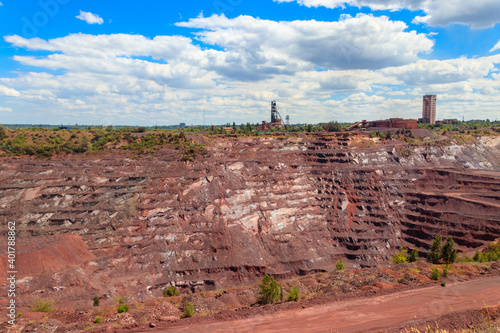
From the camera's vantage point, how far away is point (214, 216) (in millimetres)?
47375

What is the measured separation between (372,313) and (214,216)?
29684 mm

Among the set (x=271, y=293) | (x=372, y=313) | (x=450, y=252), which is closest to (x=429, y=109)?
(x=450, y=252)

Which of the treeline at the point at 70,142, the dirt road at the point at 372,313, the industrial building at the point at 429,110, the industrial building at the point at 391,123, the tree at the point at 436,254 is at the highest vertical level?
the industrial building at the point at 429,110

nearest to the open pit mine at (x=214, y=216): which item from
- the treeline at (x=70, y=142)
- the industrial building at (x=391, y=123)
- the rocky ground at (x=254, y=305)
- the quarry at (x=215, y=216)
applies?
the quarry at (x=215, y=216)

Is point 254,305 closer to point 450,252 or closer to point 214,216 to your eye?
point 450,252

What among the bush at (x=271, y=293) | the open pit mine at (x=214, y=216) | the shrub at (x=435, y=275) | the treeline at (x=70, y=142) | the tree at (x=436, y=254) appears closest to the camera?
the bush at (x=271, y=293)

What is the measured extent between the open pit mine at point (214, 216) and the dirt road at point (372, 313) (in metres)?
19.8

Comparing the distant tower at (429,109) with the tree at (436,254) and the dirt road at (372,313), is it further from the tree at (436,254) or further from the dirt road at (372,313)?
the dirt road at (372,313)

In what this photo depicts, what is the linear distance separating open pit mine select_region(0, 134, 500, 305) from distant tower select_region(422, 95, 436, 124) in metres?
102

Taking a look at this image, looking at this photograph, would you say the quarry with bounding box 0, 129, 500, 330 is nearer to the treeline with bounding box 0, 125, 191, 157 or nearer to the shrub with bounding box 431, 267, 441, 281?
the treeline with bounding box 0, 125, 191, 157

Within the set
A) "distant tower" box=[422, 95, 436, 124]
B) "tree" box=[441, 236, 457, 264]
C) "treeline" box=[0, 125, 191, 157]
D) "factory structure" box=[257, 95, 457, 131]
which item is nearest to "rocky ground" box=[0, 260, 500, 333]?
"tree" box=[441, 236, 457, 264]

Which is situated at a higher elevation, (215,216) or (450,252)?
(450,252)

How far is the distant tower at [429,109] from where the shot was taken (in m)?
153

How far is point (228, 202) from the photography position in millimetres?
50250
